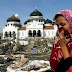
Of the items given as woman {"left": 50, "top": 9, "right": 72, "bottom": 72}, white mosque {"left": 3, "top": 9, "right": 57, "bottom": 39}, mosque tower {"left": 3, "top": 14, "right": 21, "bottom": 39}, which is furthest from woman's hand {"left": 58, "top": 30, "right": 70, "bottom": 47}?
mosque tower {"left": 3, "top": 14, "right": 21, "bottom": 39}

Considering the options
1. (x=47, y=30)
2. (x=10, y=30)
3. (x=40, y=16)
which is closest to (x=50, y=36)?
(x=47, y=30)

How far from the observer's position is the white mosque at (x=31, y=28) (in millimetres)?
45531

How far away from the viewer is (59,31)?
80.7 inches

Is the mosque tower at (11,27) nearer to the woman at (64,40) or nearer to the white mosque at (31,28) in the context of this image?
the white mosque at (31,28)

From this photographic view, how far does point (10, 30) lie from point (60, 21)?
1841 inches

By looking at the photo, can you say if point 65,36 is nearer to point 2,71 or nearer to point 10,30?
point 2,71

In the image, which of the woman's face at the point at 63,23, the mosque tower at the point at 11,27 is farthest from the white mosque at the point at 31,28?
the woman's face at the point at 63,23

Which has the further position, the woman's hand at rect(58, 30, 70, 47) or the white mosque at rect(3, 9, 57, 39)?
the white mosque at rect(3, 9, 57, 39)

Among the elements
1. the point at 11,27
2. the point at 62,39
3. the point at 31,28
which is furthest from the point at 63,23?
the point at 11,27

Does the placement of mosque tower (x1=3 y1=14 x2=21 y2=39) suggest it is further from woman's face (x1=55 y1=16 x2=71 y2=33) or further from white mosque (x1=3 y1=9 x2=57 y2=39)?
woman's face (x1=55 y1=16 x2=71 y2=33)

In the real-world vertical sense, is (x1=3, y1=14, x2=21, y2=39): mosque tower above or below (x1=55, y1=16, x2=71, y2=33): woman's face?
above

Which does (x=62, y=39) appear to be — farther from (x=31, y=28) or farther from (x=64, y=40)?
(x=31, y=28)

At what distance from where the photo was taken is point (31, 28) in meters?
46.1

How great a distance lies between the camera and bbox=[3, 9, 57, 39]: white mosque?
45531mm
